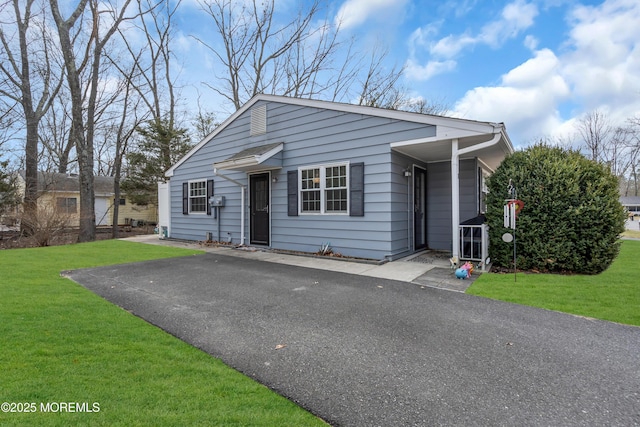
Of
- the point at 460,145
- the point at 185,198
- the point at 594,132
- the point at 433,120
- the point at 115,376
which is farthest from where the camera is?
the point at 594,132

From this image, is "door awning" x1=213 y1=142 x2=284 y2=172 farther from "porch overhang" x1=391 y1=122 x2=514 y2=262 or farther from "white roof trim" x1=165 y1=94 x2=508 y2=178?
"porch overhang" x1=391 y1=122 x2=514 y2=262

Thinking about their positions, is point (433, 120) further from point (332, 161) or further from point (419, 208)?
point (419, 208)

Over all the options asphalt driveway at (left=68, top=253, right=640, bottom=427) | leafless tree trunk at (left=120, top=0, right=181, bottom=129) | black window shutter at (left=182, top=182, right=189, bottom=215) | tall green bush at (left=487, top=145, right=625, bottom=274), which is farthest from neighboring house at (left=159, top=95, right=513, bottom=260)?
leafless tree trunk at (left=120, top=0, right=181, bottom=129)

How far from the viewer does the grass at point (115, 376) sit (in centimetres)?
177

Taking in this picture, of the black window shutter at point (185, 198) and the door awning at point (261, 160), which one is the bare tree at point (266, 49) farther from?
the door awning at point (261, 160)

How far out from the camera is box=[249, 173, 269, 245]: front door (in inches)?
352

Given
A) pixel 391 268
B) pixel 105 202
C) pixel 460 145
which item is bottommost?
pixel 391 268

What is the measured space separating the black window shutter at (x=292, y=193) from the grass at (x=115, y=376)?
4.87 metres

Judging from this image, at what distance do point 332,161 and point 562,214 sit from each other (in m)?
4.50

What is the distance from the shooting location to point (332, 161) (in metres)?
7.41

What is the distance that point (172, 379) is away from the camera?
2174mm

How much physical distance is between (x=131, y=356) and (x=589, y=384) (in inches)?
133

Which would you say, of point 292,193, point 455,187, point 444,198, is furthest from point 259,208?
point 455,187

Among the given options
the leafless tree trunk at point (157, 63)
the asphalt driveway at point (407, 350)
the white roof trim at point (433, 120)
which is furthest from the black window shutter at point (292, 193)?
the leafless tree trunk at point (157, 63)
